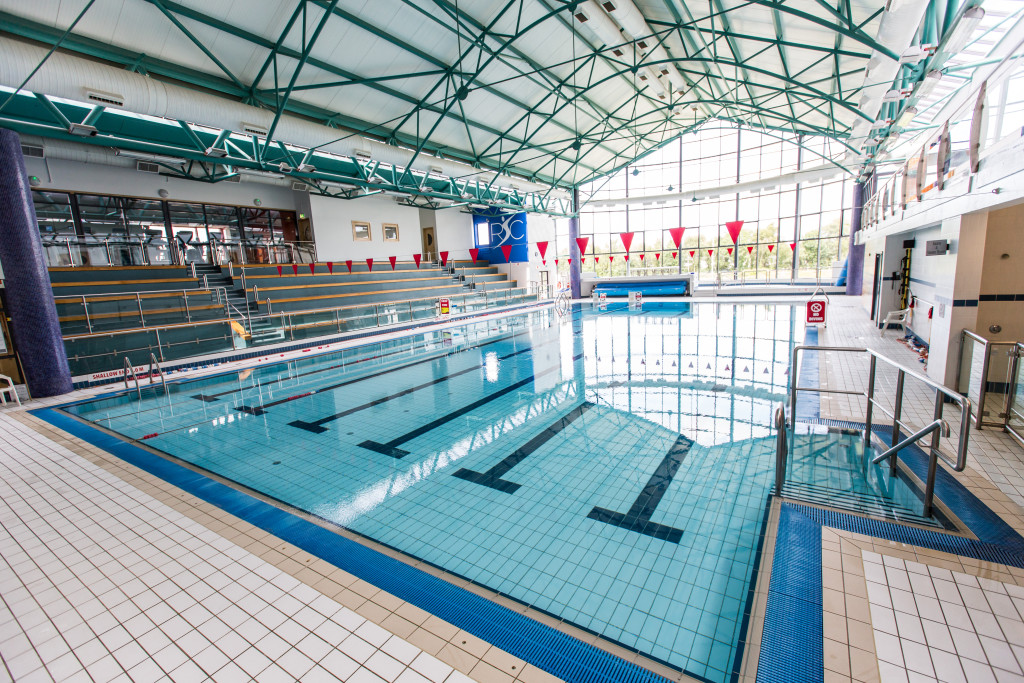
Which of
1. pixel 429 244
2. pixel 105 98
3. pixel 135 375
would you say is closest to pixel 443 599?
pixel 105 98

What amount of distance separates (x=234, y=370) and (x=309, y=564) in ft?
21.9

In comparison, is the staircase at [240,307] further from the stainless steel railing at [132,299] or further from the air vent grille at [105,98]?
the air vent grille at [105,98]

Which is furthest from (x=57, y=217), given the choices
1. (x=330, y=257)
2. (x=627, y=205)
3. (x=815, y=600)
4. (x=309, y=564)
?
(x=627, y=205)

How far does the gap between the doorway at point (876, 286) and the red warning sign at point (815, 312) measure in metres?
1.47

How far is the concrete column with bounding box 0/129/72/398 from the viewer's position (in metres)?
5.45

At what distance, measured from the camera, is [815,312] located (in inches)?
343

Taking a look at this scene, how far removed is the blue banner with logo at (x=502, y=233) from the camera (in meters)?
19.6

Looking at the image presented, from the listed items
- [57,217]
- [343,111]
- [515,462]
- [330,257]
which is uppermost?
[343,111]

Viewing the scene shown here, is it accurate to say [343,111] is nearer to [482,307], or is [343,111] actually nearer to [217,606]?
[482,307]

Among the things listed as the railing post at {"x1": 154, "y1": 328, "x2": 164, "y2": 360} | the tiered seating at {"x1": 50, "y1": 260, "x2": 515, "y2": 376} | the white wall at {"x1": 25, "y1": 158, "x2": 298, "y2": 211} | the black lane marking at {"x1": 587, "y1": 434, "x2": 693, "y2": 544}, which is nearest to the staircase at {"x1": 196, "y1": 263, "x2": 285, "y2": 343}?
the tiered seating at {"x1": 50, "y1": 260, "x2": 515, "y2": 376}

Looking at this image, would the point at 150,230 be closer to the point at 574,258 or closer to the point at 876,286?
the point at 574,258

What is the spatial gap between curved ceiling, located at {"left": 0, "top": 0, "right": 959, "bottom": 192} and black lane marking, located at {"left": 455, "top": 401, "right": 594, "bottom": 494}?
4799mm

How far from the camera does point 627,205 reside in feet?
59.9

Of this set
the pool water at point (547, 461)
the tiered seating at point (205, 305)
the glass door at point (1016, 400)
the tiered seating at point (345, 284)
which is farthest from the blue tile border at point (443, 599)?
the tiered seating at point (345, 284)
